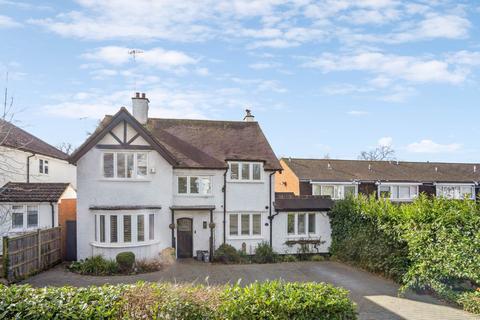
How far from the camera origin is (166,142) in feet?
76.0

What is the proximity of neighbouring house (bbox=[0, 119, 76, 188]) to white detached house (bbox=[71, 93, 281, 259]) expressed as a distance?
352 centimetres

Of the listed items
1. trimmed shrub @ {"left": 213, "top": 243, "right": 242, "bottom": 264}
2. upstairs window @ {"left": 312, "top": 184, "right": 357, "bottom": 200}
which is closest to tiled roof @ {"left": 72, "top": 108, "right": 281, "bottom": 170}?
trimmed shrub @ {"left": 213, "top": 243, "right": 242, "bottom": 264}

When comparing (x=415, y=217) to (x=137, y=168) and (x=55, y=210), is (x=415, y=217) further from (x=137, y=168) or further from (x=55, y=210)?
→ (x=55, y=210)

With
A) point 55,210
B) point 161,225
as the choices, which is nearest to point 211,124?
point 161,225

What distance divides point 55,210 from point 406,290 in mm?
17688

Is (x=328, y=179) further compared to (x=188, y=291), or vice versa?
(x=328, y=179)

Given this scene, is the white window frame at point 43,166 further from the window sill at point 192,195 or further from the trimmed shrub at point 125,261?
the trimmed shrub at point 125,261

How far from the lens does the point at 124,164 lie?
19.9m

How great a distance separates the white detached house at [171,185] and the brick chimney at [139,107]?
0.06 metres

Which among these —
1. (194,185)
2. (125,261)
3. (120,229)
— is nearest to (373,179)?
(194,185)

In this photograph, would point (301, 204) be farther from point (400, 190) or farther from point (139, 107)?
point (400, 190)

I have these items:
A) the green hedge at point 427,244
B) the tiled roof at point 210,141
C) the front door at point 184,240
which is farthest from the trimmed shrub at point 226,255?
the green hedge at point 427,244

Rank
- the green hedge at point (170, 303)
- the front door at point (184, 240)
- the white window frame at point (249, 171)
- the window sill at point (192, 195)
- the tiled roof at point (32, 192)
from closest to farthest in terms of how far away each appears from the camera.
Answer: the green hedge at point (170, 303) < the tiled roof at point (32, 192) < the window sill at point (192, 195) < the front door at point (184, 240) < the white window frame at point (249, 171)

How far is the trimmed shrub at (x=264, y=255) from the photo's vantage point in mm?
21766
